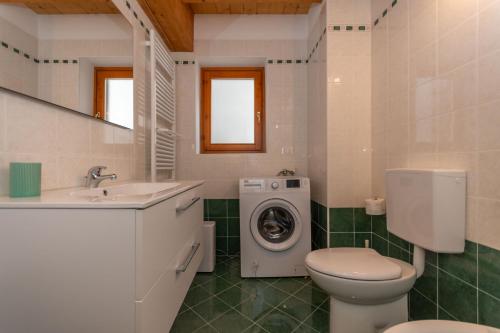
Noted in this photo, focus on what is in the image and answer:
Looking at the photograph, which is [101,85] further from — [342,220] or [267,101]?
A: [342,220]

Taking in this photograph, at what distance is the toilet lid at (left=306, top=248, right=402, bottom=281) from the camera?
3.58 feet

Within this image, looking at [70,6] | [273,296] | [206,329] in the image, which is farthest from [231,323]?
[70,6]

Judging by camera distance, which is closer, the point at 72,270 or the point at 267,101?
the point at 72,270

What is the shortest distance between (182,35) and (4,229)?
2063mm

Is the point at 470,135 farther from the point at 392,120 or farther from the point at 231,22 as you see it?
the point at 231,22

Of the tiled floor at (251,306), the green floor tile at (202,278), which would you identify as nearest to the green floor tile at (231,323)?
the tiled floor at (251,306)

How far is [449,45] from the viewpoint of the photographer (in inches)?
46.8

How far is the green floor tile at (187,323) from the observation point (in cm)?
147

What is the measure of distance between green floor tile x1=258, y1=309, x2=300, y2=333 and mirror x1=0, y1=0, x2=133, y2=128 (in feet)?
5.25

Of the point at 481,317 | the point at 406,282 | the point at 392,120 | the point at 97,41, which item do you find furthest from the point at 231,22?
the point at 481,317

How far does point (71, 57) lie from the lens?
1243mm

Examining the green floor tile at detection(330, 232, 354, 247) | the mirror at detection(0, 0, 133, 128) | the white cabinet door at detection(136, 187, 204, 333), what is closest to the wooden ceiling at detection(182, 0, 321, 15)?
the mirror at detection(0, 0, 133, 128)

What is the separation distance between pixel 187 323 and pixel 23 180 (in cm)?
120

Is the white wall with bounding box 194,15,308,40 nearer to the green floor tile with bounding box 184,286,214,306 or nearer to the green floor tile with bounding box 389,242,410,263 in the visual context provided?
the green floor tile with bounding box 389,242,410,263
